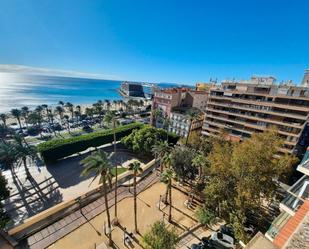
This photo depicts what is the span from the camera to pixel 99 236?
73.0 feet

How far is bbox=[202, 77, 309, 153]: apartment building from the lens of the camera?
Answer: 126 feet

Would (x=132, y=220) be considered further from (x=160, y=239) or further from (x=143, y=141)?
(x=143, y=141)

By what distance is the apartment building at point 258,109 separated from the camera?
Result: 1514 inches

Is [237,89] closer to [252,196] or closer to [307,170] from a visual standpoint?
[252,196]

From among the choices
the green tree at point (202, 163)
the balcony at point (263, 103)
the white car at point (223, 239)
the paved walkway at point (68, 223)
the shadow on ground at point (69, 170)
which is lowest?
the shadow on ground at point (69, 170)

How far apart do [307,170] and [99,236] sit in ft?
79.8

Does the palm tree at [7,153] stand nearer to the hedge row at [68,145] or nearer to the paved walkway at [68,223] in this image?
the hedge row at [68,145]

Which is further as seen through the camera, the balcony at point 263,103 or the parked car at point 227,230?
the balcony at point 263,103

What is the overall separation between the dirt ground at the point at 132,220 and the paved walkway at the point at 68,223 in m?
0.69

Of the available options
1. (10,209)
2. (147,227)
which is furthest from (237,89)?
(10,209)

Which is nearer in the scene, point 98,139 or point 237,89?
point 237,89

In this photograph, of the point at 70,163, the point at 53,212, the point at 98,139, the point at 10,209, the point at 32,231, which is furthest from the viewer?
the point at 98,139

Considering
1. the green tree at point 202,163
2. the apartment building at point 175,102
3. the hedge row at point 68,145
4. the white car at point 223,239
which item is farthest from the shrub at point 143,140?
the white car at point 223,239

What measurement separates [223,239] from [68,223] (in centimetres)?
2119
